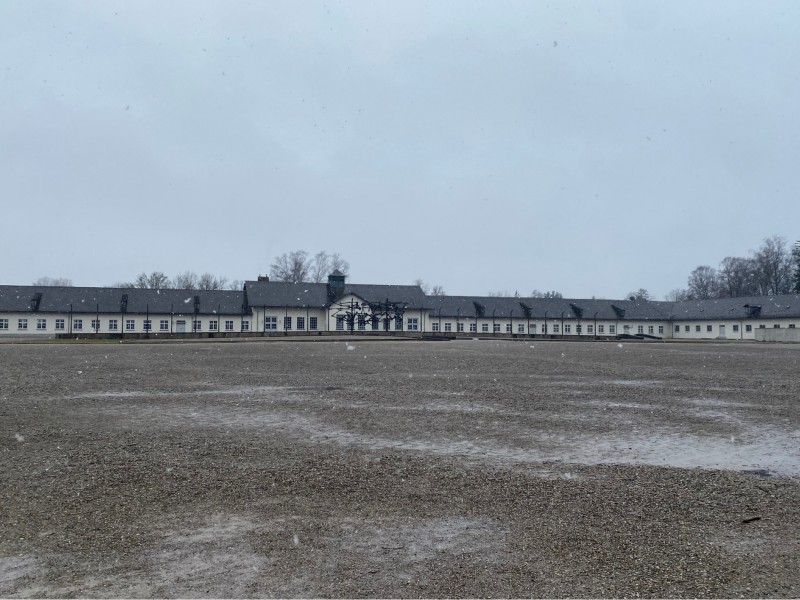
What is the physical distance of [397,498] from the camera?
235 inches

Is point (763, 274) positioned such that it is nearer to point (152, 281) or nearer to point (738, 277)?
point (738, 277)

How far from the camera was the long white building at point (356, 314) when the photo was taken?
69250 mm

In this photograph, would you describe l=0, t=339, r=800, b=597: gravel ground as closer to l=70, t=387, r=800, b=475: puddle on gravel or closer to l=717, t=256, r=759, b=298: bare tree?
l=70, t=387, r=800, b=475: puddle on gravel

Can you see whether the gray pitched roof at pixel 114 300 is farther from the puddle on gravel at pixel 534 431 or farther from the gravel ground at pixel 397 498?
the puddle on gravel at pixel 534 431

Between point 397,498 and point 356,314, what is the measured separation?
70.1 m

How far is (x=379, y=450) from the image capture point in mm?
8109

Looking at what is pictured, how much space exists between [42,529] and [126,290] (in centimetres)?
7412

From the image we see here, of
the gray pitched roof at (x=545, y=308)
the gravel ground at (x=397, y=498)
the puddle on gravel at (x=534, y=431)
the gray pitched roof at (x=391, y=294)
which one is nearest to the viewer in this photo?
the gravel ground at (x=397, y=498)

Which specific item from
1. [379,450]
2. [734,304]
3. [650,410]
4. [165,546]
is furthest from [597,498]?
[734,304]

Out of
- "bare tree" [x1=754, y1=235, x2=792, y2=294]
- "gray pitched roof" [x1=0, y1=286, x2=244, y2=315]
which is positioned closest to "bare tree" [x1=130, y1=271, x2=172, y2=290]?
"gray pitched roof" [x1=0, y1=286, x2=244, y2=315]

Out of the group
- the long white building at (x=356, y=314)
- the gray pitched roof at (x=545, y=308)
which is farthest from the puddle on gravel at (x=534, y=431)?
the gray pitched roof at (x=545, y=308)

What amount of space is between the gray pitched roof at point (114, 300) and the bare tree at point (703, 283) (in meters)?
81.1

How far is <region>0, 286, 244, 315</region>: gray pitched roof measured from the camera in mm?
68875

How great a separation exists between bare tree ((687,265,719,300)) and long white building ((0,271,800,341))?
78.2 feet
